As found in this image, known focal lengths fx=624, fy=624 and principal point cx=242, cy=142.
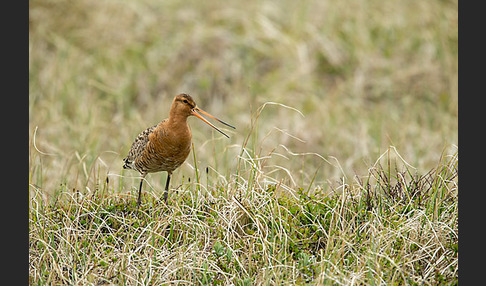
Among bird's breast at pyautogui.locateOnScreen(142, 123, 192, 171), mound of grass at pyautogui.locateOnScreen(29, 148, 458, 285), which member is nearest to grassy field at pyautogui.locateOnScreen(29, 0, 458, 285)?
mound of grass at pyautogui.locateOnScreen(29, 148, 458, 285)

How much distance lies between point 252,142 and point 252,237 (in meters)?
0.99

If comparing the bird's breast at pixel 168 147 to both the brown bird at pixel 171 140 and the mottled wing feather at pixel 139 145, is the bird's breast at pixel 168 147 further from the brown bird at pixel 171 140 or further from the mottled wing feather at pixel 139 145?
the mottled wing feather at pixel 139 145

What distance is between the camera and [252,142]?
208 inches

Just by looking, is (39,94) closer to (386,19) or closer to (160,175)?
(160,175)

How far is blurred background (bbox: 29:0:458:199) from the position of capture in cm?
955

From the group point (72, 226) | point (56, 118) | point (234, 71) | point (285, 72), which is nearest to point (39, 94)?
point (56, 118)

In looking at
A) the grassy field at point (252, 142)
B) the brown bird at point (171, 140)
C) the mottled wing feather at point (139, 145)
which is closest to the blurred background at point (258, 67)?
the grassy field at point (252, 142)

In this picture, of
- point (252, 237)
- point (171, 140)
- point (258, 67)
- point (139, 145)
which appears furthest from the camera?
point (258, 67)

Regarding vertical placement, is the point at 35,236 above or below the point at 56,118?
below

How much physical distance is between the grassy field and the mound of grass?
0.7 inches

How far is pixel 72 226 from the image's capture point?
482 cm

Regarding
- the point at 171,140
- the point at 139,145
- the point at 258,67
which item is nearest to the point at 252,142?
the point at 171,140

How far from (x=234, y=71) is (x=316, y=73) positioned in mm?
1413

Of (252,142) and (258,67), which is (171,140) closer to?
(252,142)
